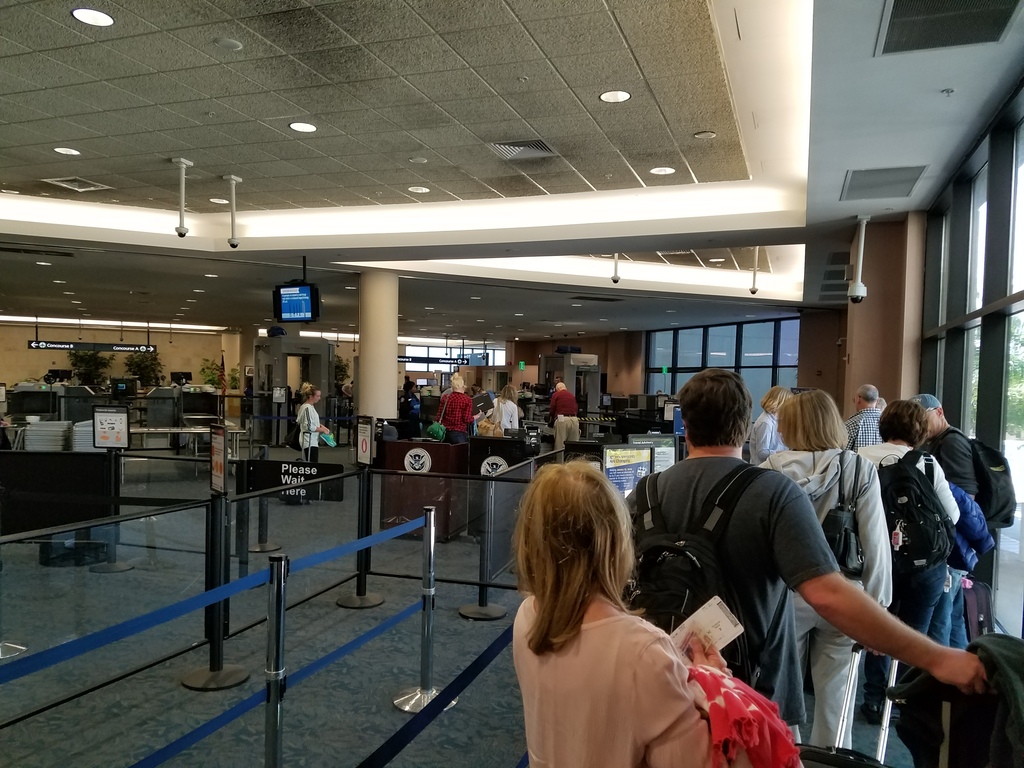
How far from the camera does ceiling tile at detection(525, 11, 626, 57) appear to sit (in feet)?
14.6

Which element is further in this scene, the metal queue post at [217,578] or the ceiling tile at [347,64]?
the ceiling tile at [347,64]

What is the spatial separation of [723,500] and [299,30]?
4.36 m

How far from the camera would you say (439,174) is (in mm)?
8039

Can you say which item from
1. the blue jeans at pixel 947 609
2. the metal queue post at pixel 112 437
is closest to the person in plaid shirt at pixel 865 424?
the blue jeans at pixel 947 609

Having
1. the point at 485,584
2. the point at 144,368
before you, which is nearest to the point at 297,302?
the point at 485,584

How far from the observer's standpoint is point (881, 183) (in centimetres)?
613

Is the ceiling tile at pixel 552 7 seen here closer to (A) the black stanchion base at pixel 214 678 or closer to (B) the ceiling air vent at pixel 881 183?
(B) the ceiling air vent at pixel 881 183

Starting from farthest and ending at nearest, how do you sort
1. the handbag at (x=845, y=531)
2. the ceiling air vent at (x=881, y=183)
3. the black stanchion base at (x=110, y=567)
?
1. the black stanchion base at (x=110, y=567)
2. the ceiling air vent at (x=881, y=183)
3. the handbag at (x=845, y=531)

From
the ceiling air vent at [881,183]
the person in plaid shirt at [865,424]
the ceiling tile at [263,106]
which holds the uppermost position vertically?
the ceiling tile at [263,106]

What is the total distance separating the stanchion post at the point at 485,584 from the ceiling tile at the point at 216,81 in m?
3.66

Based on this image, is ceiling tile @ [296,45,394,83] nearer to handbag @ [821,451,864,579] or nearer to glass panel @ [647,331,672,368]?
handbag @ [821,451,864,579]

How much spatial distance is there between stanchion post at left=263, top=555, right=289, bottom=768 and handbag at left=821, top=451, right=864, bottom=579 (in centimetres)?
198

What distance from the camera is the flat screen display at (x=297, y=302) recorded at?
11156mm

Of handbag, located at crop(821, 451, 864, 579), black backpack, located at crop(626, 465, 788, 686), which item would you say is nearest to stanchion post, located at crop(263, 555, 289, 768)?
black backpack, located at crop(626, 465, 788, 686)
